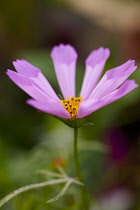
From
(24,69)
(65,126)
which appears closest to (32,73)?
(24,69)

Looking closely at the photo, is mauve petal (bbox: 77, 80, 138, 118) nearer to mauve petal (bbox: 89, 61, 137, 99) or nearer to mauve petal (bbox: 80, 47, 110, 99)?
mauve petal (bbox: 89, 61, 137, 99)

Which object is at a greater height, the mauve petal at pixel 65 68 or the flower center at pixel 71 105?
Answer: the mauve petal at pixel 65 68

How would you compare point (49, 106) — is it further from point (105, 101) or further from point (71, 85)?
point (71, 85)

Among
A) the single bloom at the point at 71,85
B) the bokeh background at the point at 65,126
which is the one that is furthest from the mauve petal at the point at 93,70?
the bokeh background at the point at 65,126

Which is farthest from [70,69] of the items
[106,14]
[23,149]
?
[106,14]

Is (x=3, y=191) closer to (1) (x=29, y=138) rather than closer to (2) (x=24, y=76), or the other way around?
(1) (x=29, y=138)

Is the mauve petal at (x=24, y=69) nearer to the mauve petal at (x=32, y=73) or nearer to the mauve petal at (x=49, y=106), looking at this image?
the mauve petal at (x=32, y=73)
